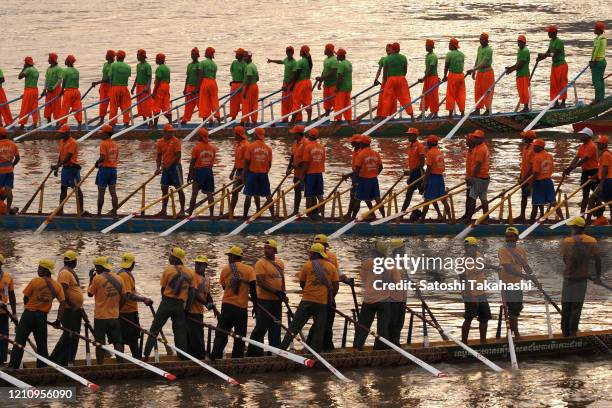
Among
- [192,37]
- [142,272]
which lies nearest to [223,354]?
[142,272]

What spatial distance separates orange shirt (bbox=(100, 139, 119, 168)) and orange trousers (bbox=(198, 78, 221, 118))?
822cm

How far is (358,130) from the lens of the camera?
1362 inches

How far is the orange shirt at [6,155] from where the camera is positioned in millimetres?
26984

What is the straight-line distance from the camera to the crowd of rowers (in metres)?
19.5

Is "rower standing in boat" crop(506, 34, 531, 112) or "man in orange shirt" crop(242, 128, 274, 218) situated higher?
"rower standing in boat" crop(506, 34, 531, 112)

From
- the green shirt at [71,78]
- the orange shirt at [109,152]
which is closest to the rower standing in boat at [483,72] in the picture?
the green shirt at [71,78]

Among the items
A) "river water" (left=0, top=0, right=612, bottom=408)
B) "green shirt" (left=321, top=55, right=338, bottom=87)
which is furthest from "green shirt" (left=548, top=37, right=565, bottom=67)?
"green shirt" (left=321, top=55, right=338, bottom=87)

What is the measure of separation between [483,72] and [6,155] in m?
11.5

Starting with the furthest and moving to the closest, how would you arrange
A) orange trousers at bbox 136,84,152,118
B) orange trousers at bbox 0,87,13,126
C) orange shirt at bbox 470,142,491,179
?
orange trousers at bbox 136,84,152,118 → orange trousers at bbox 0,87,13,126 → orange shirt at bbox 470,142,491,179

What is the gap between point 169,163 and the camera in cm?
2730

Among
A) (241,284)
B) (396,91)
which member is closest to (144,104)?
(396,91)

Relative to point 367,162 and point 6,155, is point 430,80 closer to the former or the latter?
point 367,162

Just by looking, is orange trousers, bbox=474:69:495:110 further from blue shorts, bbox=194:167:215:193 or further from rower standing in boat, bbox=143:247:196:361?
rower standing in boat, bbox=143:247:196:361

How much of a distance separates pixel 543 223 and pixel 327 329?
21.2 feet
